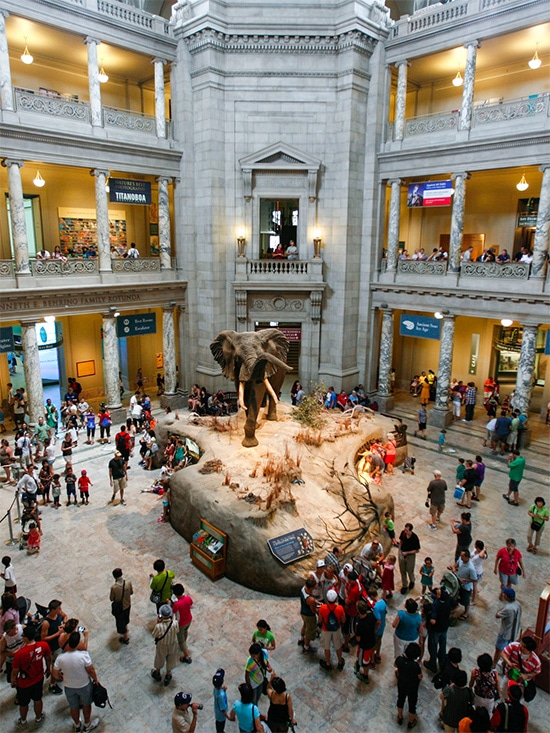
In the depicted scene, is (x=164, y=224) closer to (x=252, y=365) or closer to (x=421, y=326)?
(x=252, y=365)

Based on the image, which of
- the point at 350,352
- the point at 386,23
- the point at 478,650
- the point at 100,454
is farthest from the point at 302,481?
the point at 386,23

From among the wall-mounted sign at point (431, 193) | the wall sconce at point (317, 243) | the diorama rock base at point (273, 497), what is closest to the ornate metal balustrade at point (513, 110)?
the wall-mounted sign at point (431, 193)

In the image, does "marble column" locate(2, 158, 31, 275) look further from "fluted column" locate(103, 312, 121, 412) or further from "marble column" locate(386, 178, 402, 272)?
"marble column" locate(386, 178, 402, 272)

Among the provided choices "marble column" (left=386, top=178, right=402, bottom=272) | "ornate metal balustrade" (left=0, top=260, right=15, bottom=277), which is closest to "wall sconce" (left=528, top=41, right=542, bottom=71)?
"marble column" (left=386, top=178, right=402, bottom=272)

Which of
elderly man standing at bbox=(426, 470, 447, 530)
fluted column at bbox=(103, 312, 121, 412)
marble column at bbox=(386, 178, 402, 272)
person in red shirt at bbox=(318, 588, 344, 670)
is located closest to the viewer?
person in red shirt at bbox=(318, 588, 344, 670)

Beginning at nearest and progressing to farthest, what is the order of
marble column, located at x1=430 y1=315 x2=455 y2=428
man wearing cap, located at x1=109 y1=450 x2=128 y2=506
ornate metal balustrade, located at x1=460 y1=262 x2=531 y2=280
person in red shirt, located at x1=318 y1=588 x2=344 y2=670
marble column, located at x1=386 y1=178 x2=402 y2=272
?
person in red shirt, located at x1=318 y1=588 x2=344 y2=670 < man wearing cap, located at x1=109 y1=450 x2=128 y2=506 < ornate metal balustrade, located at x1=460 y1=262 x2=531 y2=280 < marble column, located at x1=430 y1=315 x2=455 y2=428 < marble column, located at x1=386 y1=178 x2=402 y2=272

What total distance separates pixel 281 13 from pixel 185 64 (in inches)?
160

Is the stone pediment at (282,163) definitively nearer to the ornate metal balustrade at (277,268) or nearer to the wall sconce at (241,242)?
the wall sconce at (241,242)

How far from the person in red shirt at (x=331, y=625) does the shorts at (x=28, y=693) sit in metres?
4.05

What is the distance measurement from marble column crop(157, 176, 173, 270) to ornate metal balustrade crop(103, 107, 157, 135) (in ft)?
6.07

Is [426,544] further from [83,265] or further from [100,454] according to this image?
[83,265]

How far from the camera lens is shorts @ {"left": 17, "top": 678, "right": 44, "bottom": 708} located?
24.3 feet

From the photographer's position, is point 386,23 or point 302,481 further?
point 386,23

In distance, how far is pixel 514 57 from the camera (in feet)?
66.9
